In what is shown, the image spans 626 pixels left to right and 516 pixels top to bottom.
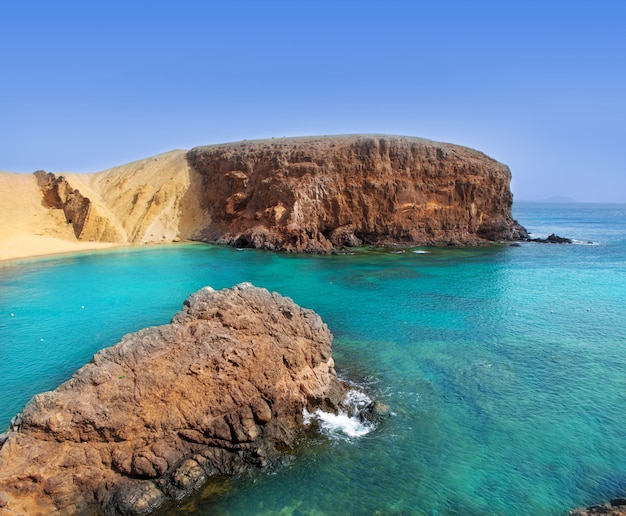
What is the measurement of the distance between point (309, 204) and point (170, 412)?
46.3 meters

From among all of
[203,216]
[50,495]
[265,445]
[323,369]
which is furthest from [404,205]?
[50,495]

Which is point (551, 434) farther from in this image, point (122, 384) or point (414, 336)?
point (122, 384)

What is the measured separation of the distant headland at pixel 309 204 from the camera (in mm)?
57031

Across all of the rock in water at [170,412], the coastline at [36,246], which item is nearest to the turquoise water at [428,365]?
the rock in water at [170,412]

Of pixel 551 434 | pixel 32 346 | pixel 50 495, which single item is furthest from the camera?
pixel 32 346

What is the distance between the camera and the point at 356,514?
10.8 meters

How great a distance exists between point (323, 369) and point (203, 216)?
54045mm

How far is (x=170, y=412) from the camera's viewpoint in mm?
12688

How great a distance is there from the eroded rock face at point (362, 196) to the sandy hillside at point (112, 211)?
24.7 ft

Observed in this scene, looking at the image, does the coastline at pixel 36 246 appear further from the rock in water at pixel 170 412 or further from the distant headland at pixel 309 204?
the rock in water at pixel 170 412

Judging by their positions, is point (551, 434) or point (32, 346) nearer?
point (551, 434)

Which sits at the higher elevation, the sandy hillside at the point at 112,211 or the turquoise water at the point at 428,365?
the sandy hillside at the point at 112,211

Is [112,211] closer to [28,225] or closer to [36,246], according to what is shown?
[28,225]

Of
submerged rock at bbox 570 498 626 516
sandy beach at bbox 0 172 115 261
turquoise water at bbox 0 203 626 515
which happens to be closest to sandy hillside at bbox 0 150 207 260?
sandy beach at bbox 0 172 115 261
